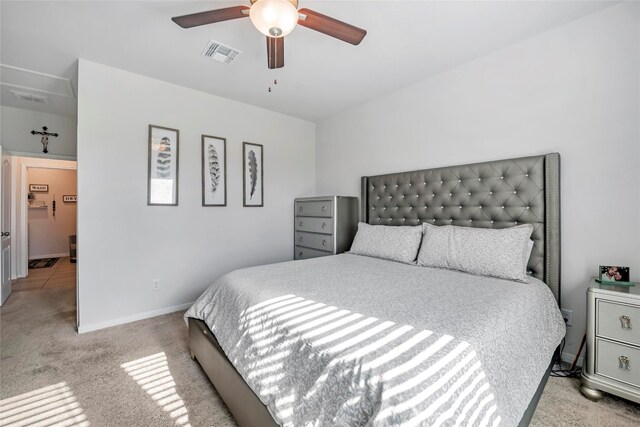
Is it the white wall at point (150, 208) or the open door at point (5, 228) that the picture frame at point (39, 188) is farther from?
the white wall at point (150, 208)

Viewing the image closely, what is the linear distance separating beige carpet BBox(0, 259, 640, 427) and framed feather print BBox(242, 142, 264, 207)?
1650mm

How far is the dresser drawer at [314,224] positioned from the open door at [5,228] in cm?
351

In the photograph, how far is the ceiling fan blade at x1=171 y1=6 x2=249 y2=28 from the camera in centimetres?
150

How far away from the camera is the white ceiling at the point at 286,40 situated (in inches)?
72.0

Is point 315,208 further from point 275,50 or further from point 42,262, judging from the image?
point 42,262

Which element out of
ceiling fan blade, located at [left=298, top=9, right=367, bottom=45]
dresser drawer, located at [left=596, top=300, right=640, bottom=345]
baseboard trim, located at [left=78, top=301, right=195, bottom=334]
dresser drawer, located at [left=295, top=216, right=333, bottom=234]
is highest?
ceiling fan blade, located at [left=298, top=9, right=367, bottom=45]

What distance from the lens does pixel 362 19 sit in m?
1.93

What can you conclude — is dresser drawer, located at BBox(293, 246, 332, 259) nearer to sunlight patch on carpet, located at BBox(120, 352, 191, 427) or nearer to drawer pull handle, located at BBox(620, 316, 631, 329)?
sunlight patch on carpet, located at BBox(120, 352, 191, 427)

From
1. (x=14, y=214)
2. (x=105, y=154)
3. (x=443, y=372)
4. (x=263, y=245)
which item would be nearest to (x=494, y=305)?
(x=443, y=372)

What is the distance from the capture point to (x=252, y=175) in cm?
358

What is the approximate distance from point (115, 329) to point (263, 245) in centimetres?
173

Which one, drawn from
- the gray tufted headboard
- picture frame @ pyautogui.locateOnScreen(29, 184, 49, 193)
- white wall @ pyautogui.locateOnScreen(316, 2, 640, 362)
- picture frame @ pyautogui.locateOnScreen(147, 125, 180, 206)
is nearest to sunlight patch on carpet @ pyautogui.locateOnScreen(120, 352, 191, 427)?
picture frame @ pyautogui.locateOnScreen(147, 125, 180, 206)

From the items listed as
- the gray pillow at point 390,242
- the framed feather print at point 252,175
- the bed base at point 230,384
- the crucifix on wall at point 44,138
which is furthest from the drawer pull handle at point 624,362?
the crucifix on wall at point 44,138

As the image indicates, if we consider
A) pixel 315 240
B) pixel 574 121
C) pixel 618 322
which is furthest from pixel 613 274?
pixel 315 240
